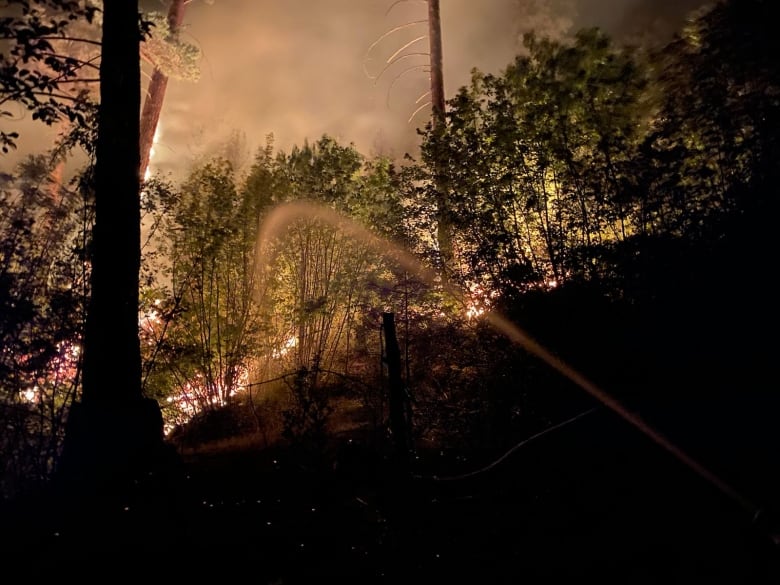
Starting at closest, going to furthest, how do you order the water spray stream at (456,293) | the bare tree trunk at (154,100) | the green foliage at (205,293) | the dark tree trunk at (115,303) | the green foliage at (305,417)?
the dark tree trunk at (115,303), the water spray stream at (456,293), the green foliage at (305,417), the green foliage at (205,293), the bare tree trunk at (154,100)

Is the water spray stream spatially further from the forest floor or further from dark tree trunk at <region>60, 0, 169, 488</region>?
dark tree trunk at <region>60, 0, 169, 488</region>

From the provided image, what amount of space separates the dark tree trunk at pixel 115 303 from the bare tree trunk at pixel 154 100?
19.5 ft

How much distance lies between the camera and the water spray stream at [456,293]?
4027mm

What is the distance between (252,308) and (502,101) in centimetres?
626

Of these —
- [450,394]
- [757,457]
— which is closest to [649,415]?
[757,457]

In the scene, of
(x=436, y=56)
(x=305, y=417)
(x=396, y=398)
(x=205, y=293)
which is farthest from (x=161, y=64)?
(x=396, y=398)

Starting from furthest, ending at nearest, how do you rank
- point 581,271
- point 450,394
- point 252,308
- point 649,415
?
point 252,308 → point 450,394 → point 581,271 → point 649,415

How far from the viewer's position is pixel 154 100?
10164 mm

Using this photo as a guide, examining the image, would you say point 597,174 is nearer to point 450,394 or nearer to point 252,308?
point 450,394

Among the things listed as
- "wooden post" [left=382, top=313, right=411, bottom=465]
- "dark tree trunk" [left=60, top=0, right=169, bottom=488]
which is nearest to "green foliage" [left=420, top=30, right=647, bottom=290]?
"wooden post" [left=382, top=313, right=411, bottom=465]

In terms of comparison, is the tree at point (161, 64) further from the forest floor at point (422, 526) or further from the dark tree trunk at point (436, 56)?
the forest floor at point (422, 526)

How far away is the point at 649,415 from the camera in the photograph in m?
4.63

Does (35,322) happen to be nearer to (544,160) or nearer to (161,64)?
(544,160)

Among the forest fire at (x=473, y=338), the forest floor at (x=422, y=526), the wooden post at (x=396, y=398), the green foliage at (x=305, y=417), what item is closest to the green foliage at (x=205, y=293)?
the forest fire at (x=473, y=338)
